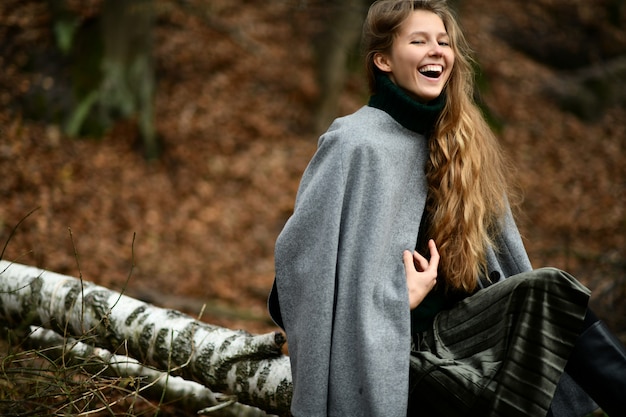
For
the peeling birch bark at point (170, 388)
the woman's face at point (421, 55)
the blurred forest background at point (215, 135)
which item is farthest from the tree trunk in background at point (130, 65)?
the woman's face at point (421, 55)

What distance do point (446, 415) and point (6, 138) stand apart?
6774 mm

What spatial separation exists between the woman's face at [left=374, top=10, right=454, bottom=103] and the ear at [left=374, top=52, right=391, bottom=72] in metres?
0.03

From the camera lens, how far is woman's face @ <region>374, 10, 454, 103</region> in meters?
2.62

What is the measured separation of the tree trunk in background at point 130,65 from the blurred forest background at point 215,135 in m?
0.02

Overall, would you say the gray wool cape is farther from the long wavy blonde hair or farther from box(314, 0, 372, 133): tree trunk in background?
box(314, 0, 372, 133): tree trunk in background

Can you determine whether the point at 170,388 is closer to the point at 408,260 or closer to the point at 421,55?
the point at 408,260

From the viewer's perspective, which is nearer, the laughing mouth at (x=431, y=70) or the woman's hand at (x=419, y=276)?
the woman's hand at (x=419, y=276)

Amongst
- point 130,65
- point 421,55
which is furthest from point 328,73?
point 421,55

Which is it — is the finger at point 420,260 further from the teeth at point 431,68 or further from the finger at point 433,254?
the teeth at point 431,68

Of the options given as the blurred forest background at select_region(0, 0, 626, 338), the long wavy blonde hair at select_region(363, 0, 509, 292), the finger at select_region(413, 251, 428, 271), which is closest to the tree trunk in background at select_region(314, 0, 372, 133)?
the blurred forest background at select_region(0, 0, 626, 338)

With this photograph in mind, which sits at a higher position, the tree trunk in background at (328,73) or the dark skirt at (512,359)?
the dark skirt at (512,359)

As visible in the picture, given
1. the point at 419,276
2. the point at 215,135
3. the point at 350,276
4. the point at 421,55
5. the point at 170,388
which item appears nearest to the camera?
the point at 350,276

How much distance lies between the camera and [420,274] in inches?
98.7

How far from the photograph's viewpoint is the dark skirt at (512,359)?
222cm
